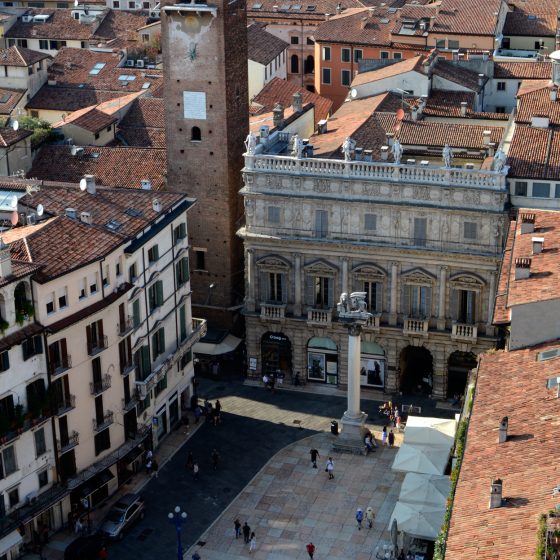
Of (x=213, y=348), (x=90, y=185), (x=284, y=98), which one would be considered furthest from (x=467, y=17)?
(x=90, y=185)

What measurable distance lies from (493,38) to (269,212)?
167ft

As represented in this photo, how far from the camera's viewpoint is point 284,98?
134 meters

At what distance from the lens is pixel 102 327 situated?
258 feet

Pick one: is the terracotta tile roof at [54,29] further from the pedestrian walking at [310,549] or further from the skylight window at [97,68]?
the pedestrian walking at [310,549]

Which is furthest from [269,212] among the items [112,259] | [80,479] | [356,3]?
[356,3]

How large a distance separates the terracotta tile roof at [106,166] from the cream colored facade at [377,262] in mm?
12388

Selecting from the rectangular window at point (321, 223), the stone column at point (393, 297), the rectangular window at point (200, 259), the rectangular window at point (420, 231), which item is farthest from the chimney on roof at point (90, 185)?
the rectangular window at point (420, 231)

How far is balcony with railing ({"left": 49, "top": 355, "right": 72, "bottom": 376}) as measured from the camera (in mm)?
74000

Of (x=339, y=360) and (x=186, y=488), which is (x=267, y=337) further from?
(x=186, y=488)

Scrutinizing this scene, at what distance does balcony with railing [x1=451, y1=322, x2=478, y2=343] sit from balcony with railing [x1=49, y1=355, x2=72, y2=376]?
95.9 feet

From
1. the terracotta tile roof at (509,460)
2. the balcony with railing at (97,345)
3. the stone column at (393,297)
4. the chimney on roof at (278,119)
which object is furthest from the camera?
the chimney on roof at (278,119)

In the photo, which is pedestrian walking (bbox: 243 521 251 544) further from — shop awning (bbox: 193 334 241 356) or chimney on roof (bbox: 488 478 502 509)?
chimney on roof (bbox: 488 478 502 509)

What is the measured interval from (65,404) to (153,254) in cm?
1330

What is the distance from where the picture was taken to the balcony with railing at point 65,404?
74.9 m
